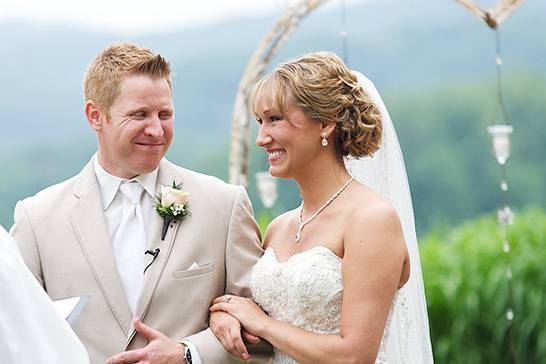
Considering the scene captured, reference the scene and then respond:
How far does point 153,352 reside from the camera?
11.4ft

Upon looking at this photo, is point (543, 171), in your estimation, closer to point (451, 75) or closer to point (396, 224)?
point (451, 75)

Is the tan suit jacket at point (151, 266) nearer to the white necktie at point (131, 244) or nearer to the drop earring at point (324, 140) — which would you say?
the white necktie at point (131, 244)

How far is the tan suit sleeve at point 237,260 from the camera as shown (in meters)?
3.57

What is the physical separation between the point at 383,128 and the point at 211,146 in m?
13.6

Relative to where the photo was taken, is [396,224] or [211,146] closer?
[396,224]

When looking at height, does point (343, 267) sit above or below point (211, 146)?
above

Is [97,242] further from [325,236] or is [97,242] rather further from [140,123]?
[325,236]

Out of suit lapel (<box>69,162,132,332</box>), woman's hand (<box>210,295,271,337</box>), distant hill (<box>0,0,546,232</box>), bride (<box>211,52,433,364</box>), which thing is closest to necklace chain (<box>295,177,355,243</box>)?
bride (<box>211,52,433,364</box>)

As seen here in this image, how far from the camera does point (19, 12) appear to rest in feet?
64.7

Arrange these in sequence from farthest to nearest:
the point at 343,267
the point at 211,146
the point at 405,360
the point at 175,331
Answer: the point at 211,146 → the point at 405,360 → the point at 175,331 → the point at 343,267

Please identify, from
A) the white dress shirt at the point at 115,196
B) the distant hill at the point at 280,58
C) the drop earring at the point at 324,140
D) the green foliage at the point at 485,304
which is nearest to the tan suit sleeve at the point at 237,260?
the white dress shirt at the point at 115,196

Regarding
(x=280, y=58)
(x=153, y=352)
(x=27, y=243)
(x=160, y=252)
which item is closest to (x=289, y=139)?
(x=160, y=252)

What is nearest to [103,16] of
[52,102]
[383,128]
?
[52,102]

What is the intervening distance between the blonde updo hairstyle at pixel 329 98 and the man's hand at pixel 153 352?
853 millimetres
